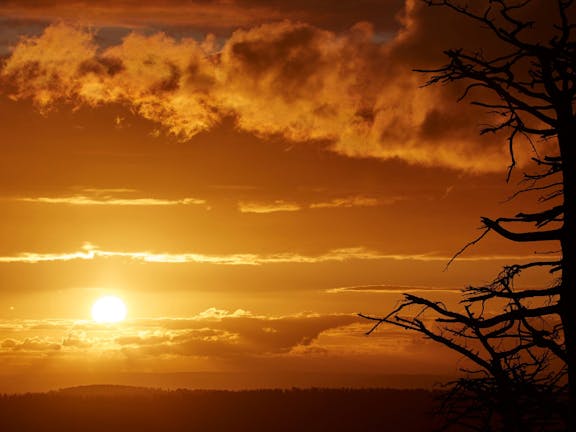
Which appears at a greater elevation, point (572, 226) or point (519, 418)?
point (572, 226)

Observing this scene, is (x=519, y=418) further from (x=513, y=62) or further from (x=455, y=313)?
(x=513, y=62)

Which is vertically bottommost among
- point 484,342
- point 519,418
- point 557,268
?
point 519,418

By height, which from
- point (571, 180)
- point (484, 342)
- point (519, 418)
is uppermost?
point (571, 180)

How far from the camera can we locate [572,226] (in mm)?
10234

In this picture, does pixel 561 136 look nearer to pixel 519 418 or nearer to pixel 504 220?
pixel 504 220

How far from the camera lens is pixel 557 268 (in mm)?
10414

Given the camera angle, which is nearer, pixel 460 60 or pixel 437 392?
pixel 460 60

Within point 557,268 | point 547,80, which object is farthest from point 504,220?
point 547,80

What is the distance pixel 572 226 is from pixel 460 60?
76.1 inches

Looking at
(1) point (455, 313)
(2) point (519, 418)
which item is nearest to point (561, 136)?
(1) point (455, 313)

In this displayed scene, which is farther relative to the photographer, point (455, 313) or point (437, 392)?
point (437, 392)

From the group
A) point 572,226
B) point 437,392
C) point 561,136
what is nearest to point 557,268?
point 572,226

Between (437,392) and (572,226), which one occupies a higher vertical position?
(572,226)

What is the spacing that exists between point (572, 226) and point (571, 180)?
0.43m
